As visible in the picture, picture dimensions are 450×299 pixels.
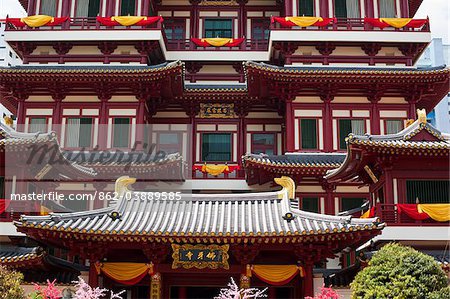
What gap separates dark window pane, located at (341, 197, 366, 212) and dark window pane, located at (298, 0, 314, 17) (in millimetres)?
11694

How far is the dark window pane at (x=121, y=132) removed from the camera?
32.2m

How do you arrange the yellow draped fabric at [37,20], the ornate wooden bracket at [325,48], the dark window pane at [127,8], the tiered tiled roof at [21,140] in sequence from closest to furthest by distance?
the tiered tiled roof at [21,140] < the ornate wooden bracket at [325,48] < the yellow draped fabric at [37,20] < the dark window pane at [127,8]

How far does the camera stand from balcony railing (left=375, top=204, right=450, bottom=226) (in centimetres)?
2322

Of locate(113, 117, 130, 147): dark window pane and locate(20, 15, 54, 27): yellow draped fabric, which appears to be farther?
locate(20, 15, 54, 27): yellow draped fabric

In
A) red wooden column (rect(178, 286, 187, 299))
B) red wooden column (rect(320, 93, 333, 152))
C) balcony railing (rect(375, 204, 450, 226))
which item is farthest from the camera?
red wooden column (rect(320, 93, 333, 152))

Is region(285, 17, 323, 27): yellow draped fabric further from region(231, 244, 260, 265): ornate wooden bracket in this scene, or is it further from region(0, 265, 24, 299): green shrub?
region(0, 265, 24, 299): green shrub

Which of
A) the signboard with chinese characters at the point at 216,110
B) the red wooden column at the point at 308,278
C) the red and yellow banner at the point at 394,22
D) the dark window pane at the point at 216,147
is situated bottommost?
the red wooden column at the point at 308,278

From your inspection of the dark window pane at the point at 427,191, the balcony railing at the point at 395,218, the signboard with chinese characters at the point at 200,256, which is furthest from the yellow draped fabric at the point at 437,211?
the signboard with chinese characters at the point at 200,256

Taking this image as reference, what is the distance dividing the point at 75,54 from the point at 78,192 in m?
8.93

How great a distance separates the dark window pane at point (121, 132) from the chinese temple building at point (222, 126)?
0.07 m

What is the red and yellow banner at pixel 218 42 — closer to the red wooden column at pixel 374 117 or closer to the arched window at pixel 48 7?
the arched window at pixel 48 7

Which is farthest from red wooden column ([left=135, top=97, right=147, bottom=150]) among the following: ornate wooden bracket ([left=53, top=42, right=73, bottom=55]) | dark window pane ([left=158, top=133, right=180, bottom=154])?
ornate wooden bracket ([left=53, top=42, right=73, bottom=55])

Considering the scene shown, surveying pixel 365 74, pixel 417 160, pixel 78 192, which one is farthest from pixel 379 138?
pixel 78 192

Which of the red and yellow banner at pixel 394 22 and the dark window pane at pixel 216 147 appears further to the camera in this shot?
the dark window pane at pixel 216 147
